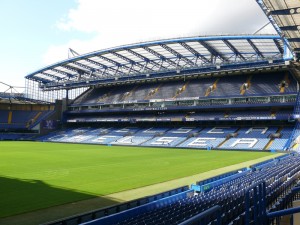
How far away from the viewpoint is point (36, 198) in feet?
45.9

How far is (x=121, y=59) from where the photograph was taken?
57.6m

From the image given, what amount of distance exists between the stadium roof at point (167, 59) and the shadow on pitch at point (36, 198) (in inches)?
1348

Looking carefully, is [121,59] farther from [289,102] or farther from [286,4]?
[286,4]

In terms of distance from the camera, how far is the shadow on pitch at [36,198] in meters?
12.3

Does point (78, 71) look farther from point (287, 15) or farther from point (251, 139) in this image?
point (287, 15)

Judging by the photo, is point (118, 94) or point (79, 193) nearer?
point (79, 193)

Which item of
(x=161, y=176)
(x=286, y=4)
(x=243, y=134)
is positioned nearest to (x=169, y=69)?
(x=243, y=134)

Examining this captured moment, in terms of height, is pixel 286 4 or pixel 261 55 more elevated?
pixel 261 55

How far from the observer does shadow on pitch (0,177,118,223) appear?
12311mm

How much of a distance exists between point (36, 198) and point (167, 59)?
45.0m

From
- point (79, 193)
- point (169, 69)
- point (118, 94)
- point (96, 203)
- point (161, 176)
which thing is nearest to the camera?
point (96, 203)

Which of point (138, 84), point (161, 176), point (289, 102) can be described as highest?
point (138, 84)

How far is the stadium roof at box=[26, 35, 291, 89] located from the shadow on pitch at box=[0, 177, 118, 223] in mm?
34246

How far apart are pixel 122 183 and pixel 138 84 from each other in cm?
5475
